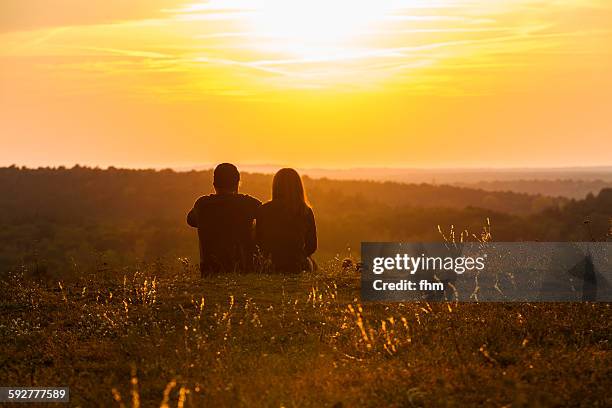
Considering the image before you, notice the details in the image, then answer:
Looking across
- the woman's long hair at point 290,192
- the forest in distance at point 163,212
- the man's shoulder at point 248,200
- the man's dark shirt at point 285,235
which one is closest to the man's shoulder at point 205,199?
the man's shoulder at point 248,200

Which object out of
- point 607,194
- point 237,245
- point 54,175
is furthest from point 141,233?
point 237,245

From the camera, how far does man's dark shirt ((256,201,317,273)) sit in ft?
46.0

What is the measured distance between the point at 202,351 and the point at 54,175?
267 feet

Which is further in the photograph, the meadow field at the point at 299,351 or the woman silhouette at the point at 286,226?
the woman silhouette at the point at 286,226

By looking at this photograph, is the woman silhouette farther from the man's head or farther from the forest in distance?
the forest in distance

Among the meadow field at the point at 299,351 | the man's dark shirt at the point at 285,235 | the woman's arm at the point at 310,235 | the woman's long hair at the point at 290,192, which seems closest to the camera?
the meadow field at the point at 299,351

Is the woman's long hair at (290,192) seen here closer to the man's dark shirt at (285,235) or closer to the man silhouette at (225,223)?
the man's dark shirt at (285,235)

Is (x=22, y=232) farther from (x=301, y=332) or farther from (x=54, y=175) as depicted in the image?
(x=301, y=332)

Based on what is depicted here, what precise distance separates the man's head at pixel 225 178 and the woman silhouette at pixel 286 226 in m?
0.61

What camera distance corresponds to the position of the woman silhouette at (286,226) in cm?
1397

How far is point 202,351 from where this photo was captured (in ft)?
28.3

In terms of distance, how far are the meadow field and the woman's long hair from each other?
1.97 meters

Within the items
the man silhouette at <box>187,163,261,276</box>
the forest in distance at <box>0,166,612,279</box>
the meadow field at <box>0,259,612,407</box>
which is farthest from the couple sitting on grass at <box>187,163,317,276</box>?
the forest in distance at <box>0,166,612,279</box>

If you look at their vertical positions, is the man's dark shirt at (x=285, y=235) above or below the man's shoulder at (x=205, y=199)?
below
